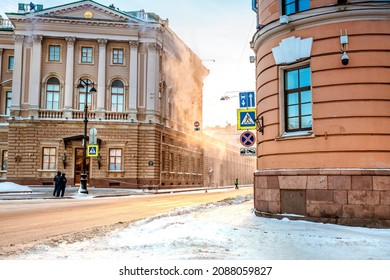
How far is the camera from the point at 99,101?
41.1 metres

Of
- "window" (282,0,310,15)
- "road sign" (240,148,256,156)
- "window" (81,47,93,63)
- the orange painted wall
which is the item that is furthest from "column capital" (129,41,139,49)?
the orange painted wall

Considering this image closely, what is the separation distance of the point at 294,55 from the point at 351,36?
4.85 ft

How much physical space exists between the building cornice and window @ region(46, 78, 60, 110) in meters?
33.3

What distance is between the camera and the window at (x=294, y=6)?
1094cm

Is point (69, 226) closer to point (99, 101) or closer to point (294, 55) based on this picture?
point (294, 55)

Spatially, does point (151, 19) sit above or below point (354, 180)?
above

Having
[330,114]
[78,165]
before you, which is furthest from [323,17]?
[78,165]

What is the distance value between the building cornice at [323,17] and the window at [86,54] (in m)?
33.3

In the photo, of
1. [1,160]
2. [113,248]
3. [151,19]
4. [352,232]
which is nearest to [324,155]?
[352,232]

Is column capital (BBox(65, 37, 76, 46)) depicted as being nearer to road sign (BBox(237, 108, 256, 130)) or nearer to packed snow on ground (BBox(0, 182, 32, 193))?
packed snow on ground (BBox(0, 182, 32, 193))

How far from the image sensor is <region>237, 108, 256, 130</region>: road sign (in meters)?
13.9

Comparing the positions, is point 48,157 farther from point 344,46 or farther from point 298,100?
point 344,46

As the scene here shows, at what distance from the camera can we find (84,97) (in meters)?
41.5

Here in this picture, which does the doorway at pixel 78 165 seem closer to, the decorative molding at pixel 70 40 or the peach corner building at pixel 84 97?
the peach corner building at pixel 84 97
